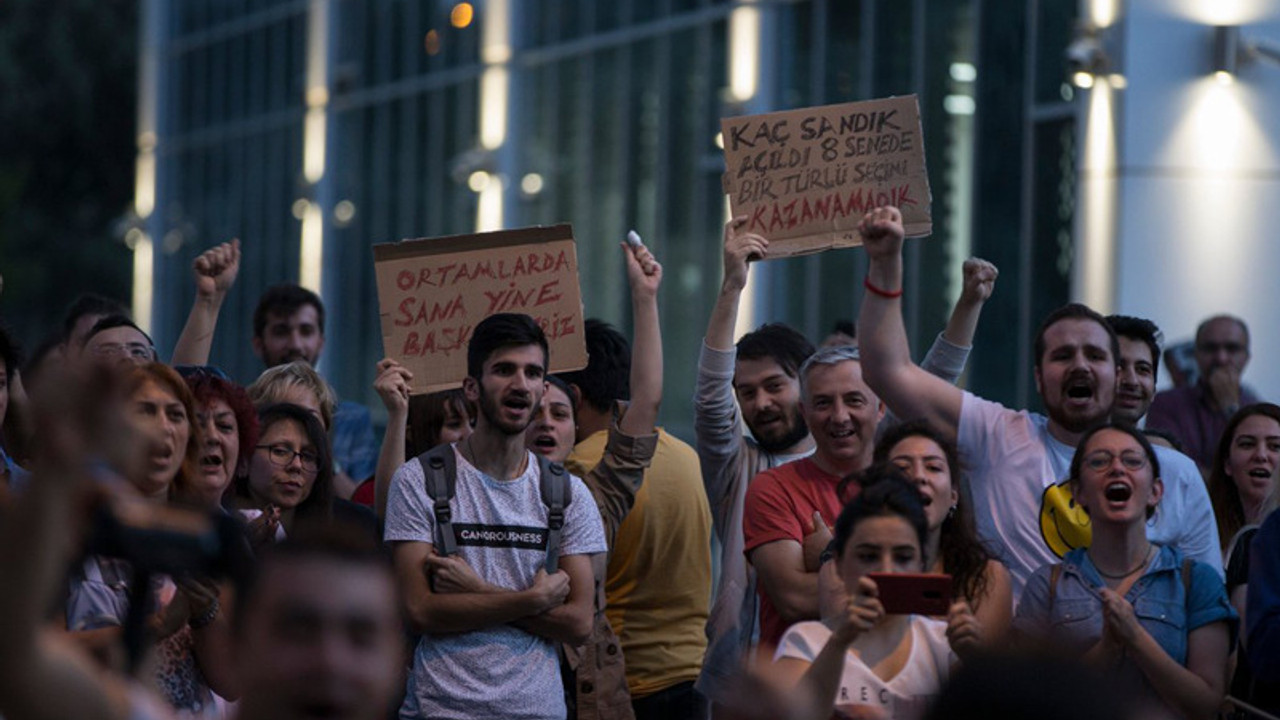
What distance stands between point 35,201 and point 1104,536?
165 feet

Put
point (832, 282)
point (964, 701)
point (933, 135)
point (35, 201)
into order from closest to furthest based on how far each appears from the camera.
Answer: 1. point (964, 701)
2. point (933, 135)
3. point (832, 282)
4. point (35, 201)

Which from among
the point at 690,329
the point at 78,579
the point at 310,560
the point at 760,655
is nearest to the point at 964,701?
the point at 310,560

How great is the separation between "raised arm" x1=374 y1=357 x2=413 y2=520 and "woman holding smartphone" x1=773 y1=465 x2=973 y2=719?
2.26 metres

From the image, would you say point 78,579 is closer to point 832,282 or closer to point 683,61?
point 832,282

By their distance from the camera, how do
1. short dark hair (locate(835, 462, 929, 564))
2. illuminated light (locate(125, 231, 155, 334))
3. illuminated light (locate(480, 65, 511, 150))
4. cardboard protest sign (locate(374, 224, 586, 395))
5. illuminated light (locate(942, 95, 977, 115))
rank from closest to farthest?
short dark hair (locate(835, 462, 929, 564)) < cardboard protest sign (locate(374, 224, 586, 395)) < illuminated light (locate(942, 95, 977, 115)) < illuminated light (locate(480, 65, 511, 150)) < illuminated light (locate(125, 231, 155, 334))

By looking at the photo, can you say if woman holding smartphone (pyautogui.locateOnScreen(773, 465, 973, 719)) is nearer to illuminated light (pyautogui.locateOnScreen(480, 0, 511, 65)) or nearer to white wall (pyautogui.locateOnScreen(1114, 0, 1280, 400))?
white wall (pyautogui.locateOnScreen(1114, 0, 1280, 400))

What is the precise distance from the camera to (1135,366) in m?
7.15

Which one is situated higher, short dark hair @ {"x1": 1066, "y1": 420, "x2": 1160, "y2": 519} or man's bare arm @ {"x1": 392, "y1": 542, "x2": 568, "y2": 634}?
short dark hair @ {"x1": 1066, "y1": 420, "x2": 1160, "y2": 519}

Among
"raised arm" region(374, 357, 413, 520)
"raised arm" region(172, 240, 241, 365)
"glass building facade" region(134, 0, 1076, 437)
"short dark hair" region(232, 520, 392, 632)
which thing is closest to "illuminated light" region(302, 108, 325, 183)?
"glass building facade" region(134, 0, 1076, 437)

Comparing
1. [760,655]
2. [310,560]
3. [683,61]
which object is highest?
[683,61]

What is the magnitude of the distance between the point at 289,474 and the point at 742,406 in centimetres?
150

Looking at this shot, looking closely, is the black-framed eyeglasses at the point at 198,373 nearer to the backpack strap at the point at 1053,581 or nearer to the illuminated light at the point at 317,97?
the backpack strap at the point at 1053,581

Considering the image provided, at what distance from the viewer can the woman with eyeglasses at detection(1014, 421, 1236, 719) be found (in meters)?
5.46

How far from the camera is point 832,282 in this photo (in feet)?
58.9
